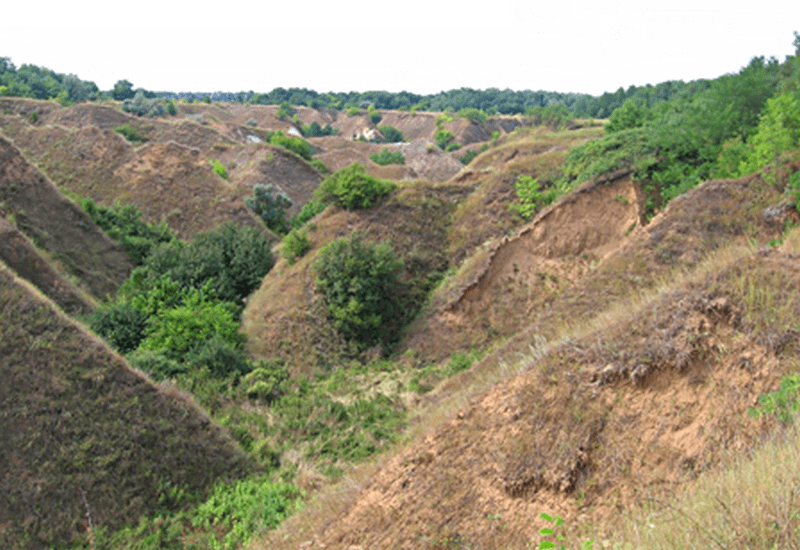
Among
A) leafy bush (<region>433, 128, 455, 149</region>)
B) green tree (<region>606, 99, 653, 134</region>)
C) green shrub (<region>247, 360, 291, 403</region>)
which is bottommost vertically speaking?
green shrub (<region>247, 360, 291, 403</region>)

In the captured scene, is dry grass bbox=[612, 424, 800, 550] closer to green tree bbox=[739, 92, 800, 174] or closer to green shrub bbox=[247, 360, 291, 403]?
green shrub bbox=[247, 360, 291, 403]

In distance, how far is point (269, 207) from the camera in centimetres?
3300

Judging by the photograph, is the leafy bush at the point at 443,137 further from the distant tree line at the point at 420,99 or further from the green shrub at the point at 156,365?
the green shrub at the point at 156,365

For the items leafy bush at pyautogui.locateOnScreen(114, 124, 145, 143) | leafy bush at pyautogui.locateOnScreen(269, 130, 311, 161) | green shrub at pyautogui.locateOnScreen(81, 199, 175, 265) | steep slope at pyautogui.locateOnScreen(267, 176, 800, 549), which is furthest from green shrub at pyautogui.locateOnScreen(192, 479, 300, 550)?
leafy bush at pyautogui.locateOnScreen(269, 130, 311, 161)

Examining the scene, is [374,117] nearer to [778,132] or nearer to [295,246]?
[295,246]

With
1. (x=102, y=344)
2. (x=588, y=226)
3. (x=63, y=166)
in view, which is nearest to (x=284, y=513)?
(x=102, y=344)

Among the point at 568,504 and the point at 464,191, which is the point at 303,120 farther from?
the point at 568,504

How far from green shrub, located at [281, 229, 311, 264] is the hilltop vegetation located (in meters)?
0.23

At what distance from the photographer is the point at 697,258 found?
1273 centimetres

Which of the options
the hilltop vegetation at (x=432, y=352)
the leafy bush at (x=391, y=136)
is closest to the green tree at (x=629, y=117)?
the hilltop vegetation at (x=432, y=352)

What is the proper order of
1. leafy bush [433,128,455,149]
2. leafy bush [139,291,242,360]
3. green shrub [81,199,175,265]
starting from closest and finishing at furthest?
1. leafy bush [139,291,242,360]
2. green shrub [81,199,175,265]
3. leafy bush [433,128,455,149]

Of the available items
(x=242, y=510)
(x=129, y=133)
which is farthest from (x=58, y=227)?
(x=129, y=133)

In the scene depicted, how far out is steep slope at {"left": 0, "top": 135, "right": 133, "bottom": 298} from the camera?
20.8 m

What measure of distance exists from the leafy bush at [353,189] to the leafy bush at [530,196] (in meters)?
4.98
